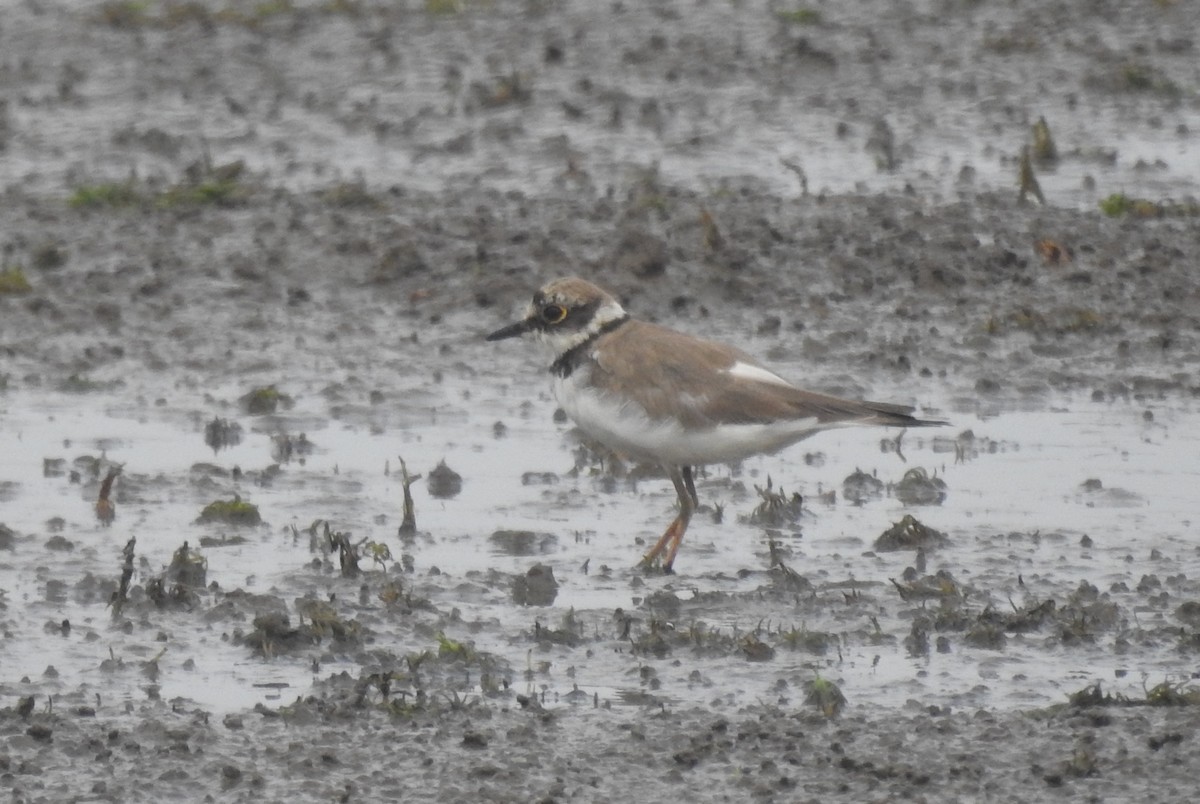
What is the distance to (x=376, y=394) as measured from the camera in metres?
10.7

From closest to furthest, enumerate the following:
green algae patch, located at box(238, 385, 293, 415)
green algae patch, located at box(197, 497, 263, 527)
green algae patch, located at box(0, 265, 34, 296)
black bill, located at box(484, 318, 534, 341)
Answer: green algae patch, located at box(197, 497, 263, 527)
black bill, located at box(484, 318, 534, 341)
green algae patch, located at box(238, 385, 293, 415)
green algae patch, located at box(0, 265, 34, 296)

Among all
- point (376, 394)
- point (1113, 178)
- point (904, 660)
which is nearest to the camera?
point (904, 660)

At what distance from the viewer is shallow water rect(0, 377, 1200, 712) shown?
715cm

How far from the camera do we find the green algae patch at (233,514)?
888cm

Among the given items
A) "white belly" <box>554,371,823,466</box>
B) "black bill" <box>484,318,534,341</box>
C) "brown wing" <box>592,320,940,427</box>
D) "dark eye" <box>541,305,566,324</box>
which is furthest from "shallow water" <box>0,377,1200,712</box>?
"dark eye" <box>541,305,566,324</box>

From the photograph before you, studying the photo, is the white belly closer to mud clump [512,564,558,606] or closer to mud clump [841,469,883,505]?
mud clump [512,564,558,606]

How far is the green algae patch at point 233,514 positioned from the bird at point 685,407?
1.32 metres

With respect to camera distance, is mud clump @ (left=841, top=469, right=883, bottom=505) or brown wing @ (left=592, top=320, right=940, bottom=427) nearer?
brown wing @ (left=592, top=320, right=940, bottom=427)

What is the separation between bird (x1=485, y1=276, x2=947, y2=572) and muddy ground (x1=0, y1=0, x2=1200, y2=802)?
42 centimetres

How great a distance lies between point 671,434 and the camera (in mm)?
8445

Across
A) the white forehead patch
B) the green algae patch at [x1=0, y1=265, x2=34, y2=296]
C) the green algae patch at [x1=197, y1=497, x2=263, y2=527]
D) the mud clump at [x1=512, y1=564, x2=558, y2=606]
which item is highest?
the green algae patch at [x1=0, y1=265, x2=34, y2=296]

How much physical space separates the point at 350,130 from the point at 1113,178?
5.23 meters

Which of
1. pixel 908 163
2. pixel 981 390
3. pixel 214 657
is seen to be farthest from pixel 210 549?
pixel 908 163

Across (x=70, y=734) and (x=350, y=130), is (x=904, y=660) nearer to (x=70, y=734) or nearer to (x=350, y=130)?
(x=70, y=734)
